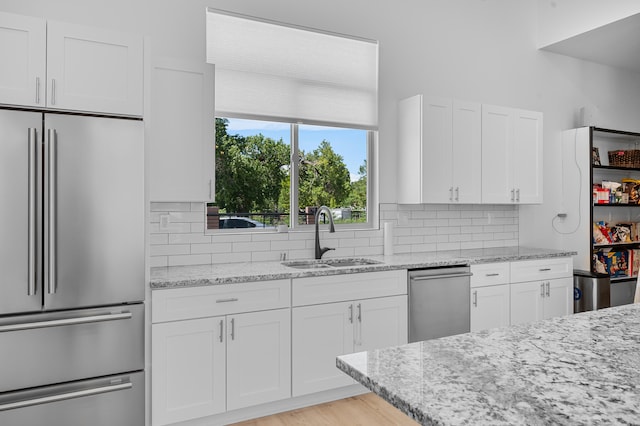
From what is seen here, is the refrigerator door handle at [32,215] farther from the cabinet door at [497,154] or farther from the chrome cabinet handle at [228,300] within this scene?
the cabinet door at [497,154]

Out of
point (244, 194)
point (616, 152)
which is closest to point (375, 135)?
point (244, 194)

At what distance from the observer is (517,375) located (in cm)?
102

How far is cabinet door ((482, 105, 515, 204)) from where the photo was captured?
3994 millimetres

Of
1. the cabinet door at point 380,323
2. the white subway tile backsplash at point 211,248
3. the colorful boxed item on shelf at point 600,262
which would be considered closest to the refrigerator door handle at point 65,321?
the white subway tile backsplash at point 211,248

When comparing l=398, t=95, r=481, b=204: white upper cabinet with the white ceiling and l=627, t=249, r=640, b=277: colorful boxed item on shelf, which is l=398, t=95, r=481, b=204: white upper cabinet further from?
l=627, t=249, r=640, b=277: colorful boxed item on shelf

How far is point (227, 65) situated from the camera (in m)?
3.31

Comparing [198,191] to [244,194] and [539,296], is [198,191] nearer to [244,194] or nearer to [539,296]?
[244,194]

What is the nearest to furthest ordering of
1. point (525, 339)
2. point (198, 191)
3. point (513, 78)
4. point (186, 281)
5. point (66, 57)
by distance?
point (525, 339)
point (66, 57)
point (186, 281)
point (198, 191)
point (513, 78)

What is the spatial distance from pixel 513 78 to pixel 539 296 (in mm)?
2334

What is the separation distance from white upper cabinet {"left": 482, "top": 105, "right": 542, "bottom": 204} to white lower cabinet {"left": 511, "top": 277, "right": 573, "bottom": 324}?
81 cm

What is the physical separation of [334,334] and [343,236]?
1005 millimetres

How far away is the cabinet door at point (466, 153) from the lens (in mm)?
3855

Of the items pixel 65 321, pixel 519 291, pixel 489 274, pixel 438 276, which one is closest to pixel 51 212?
pixel 65 321

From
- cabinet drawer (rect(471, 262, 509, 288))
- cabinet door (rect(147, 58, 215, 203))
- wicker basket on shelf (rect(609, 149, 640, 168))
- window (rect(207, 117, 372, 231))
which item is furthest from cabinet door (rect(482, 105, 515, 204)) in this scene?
cabinet door (rect(147, 58, 215, 203))
